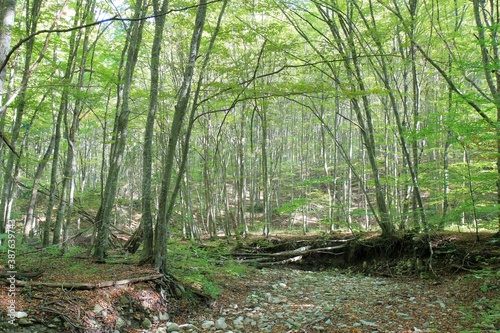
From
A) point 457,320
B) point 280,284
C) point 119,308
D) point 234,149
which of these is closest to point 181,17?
point 119,308

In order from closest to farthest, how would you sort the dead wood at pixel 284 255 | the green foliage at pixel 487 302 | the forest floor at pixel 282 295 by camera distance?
the forest floor at pixel 282 295, the green foliage at pixel 487 302, the dead wood at pixel 284 255

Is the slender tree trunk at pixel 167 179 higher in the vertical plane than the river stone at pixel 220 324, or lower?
higher

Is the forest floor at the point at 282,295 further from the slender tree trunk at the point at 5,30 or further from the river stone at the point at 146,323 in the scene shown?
the slender tree trunk at the point at 5,30

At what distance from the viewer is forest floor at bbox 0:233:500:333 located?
368 cm

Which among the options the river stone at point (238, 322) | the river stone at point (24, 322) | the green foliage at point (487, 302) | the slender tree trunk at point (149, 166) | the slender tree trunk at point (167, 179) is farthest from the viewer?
the slender tree trunk at point (149, 166)

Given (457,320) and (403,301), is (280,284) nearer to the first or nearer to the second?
(403,301)

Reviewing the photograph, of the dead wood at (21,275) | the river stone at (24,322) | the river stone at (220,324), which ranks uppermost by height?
the dead wood at (21,275)

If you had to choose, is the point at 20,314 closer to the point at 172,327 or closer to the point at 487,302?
the point at 172,327

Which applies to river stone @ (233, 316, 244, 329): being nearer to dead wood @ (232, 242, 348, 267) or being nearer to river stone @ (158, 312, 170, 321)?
river stone @ (158, 312, 170, 321)

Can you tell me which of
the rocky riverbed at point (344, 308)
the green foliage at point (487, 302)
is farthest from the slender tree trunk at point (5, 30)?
the green foliage at point (487, 302)

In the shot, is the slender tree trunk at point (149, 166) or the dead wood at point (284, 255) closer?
the slender tree trunk at point (149, 166)

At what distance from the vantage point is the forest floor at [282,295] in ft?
12.1

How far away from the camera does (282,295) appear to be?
6.18m

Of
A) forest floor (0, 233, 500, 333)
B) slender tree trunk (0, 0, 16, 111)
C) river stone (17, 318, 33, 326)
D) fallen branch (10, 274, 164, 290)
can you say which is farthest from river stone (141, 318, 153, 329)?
slender tree trunk (0, 0, 16, 111)
